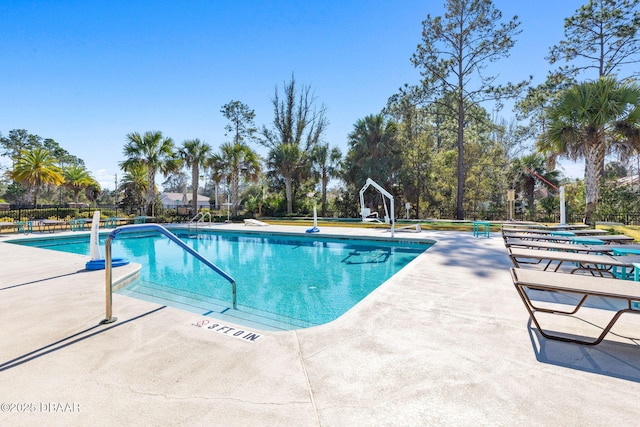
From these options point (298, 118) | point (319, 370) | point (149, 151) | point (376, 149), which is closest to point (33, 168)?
point (149, 151)

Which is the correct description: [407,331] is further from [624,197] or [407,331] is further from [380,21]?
[624,197]

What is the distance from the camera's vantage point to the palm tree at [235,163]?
2173 cm

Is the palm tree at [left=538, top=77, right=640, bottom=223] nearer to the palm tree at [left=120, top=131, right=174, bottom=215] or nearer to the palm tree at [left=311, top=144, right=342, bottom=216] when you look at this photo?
the palm tree at [left=311, top=144, right=342, bottom=216]

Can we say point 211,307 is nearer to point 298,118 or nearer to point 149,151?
point 149,151

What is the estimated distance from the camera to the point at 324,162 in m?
22.4

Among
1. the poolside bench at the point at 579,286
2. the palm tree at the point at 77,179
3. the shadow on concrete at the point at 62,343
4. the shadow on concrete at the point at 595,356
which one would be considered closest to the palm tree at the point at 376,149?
the poolside bench at the point at 579,286

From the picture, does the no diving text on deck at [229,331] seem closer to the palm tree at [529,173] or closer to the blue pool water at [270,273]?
the blue pool water at [270,273]

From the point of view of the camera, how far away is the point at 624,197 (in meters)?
13.2

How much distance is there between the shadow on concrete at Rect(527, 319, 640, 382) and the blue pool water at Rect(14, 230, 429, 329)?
2.63m

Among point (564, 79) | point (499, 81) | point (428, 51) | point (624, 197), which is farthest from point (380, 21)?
point (624, 197)

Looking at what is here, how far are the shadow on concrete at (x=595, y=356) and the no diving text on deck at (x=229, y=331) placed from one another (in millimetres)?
2351

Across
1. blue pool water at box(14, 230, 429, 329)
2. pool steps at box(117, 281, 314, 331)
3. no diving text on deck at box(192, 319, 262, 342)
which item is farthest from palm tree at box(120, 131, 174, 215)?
no diving text on deck at box(192, 319, 262, 342)

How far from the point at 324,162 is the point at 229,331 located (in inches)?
792

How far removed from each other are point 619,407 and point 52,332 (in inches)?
173
